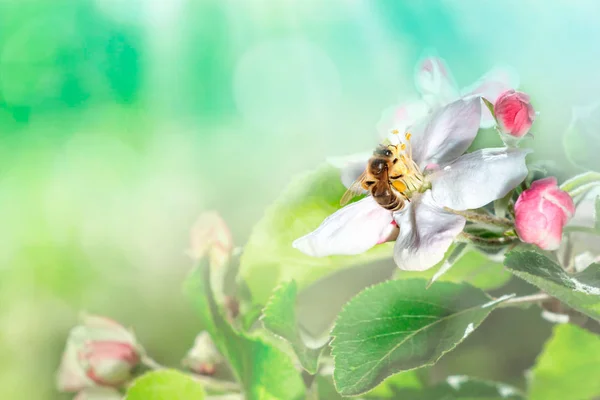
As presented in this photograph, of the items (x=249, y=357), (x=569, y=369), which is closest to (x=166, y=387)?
(x=249, y=357)

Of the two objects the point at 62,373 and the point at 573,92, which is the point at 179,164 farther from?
the point at 573,92

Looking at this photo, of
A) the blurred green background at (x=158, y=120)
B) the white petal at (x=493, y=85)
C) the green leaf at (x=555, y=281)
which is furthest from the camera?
the blurred green background at (x=158, y=120)

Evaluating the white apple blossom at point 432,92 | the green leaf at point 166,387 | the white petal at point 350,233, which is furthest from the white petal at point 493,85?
the green leaf at point 166,387

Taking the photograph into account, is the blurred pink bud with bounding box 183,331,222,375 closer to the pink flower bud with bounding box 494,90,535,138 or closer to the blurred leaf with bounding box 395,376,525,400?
the blurred leaf with bounding box 395,376,525,400

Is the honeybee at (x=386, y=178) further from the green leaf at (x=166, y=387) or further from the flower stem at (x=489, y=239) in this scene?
the green leaf at (x=166, y=387)

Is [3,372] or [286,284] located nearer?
[286,284]

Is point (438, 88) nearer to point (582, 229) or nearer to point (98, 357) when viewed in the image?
point (582, 229)

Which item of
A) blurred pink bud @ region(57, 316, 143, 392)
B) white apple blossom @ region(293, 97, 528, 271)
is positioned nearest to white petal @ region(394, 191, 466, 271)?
white apple blossom @ region(293, 97, 528, 271)

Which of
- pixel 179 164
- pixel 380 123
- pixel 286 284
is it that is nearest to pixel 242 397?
pixel 286 284
